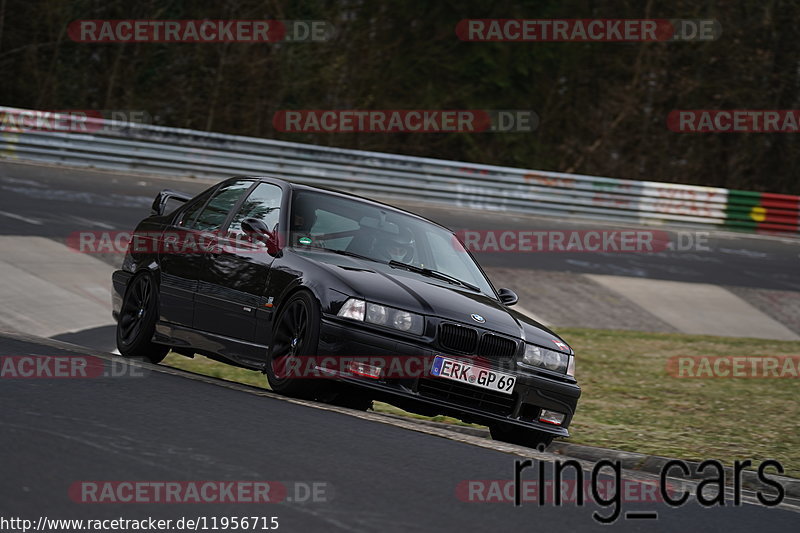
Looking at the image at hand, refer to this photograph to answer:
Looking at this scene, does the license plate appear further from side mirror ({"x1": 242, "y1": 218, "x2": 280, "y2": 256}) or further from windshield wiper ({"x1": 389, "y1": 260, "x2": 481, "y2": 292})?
side mirror ({"x1": 242, "y1": 218, "x2": 280, "y2": 256})

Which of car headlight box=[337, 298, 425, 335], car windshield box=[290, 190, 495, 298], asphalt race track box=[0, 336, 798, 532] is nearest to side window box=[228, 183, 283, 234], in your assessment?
car windshield box=[290, 190, 495, 298]

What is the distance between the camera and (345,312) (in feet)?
22.7

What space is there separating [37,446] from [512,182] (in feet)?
70.1

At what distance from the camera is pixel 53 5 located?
102 ft

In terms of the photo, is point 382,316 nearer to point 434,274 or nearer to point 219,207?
point 434,274

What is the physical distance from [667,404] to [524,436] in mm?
3483

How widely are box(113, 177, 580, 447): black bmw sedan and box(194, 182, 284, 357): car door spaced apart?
0.04ft

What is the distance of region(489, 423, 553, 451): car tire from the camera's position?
7.54 metres

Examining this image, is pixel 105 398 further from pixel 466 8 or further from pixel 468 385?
pixel 466 8

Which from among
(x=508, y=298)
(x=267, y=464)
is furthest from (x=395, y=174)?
(x=267, y=464)

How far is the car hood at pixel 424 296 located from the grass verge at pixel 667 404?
1.26 m

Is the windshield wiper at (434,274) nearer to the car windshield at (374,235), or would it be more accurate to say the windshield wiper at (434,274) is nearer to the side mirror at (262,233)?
the car windshield at (374,235)

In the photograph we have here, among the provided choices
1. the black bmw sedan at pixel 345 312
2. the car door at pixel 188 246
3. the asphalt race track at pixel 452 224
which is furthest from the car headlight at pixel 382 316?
the asphalt race track at pixel 452 224

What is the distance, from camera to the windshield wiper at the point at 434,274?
791cm
